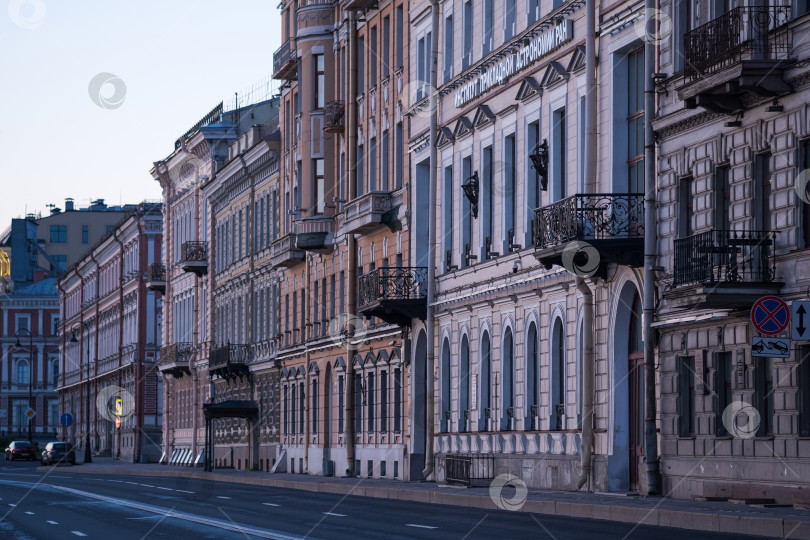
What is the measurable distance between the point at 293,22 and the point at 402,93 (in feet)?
52.3

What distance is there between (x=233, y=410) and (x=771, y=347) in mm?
46935

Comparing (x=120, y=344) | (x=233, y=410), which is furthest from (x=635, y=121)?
(x=120, y=344)

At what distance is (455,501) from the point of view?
33719mm

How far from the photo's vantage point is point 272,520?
26656 mm

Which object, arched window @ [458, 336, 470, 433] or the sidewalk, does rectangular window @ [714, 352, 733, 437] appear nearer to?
the sidewalk

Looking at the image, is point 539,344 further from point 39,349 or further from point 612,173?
point 39,349

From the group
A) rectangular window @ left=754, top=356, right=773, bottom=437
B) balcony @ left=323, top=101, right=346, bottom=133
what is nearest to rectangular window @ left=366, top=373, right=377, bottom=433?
balcony @ left=323, top=101, right=346, bottom=133

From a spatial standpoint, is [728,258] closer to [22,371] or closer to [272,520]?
[272,520]

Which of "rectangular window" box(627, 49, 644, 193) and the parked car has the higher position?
"rectangular window" box(627, 49, 644, 193)

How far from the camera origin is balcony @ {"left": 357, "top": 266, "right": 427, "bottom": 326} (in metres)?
46.2

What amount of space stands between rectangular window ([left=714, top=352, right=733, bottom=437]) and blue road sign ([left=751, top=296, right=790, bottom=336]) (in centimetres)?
661

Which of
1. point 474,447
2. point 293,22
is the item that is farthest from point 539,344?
point 293,22

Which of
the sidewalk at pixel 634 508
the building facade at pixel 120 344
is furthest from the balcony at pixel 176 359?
the sidewalk at pixel 634 508

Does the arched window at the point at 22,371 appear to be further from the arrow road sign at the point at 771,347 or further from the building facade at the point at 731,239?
the arrow road sign at the point at 771,347
